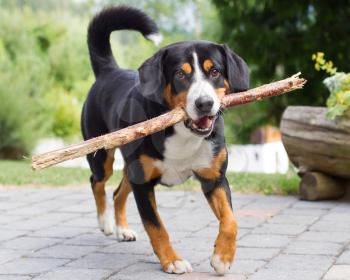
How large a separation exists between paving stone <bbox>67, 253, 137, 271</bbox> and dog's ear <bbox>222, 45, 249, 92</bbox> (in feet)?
3.71

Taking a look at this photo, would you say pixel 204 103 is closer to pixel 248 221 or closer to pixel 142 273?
pixel 142 273

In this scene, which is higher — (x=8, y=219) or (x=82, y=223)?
(x=8, y=219)

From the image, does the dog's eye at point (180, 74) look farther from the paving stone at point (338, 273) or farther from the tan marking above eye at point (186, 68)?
the paving stone at point (338, 273)

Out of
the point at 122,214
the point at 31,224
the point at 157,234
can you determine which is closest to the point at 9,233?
the point at 31,224

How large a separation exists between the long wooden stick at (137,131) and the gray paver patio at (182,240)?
27.6 inches

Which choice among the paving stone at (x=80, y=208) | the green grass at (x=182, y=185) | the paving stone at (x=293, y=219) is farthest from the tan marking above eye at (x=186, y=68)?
the green grass at (x=182, y=185)

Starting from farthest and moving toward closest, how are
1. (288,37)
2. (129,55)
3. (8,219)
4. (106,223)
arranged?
(129,55)
(288,37)
(8,219)
(106,223)

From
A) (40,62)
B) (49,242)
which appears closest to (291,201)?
(49,242)

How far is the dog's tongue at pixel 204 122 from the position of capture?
11.2 feet

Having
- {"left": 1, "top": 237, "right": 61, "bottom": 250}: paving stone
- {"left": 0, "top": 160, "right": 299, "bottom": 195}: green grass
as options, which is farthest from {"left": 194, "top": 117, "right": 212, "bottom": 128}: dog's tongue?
{"left": 0, "top": 160, "right": 299, "bottom": 195}: green grass

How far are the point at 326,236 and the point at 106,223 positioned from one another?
4.81 feet

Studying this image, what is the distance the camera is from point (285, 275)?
3361 mm

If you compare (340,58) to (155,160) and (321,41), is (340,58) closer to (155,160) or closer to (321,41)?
(321,41)

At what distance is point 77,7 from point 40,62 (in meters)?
20.2
